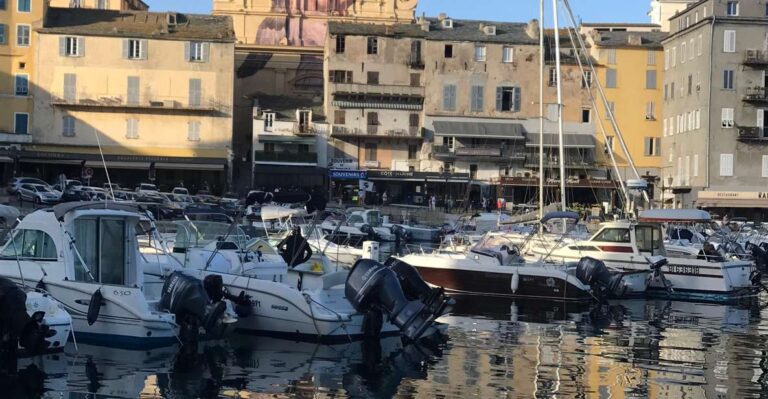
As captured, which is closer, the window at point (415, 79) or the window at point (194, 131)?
the window at point (194, 131)

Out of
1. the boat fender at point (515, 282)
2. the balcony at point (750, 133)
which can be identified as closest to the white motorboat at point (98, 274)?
the boat fender at point (515, 282)

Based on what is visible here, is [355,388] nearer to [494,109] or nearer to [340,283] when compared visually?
[340,283]

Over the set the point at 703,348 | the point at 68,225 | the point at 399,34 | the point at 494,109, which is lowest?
the point at 703,348

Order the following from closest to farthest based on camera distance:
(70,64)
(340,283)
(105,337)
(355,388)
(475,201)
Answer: (355,388) → (105,337) → (340,283) → (70,64) → (475,201)

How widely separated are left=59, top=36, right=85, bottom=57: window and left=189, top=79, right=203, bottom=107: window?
7866mm

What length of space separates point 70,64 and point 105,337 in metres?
58.8

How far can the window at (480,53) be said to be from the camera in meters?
83.9

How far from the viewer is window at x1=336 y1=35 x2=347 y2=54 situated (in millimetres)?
82688

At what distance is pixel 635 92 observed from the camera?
281 ft

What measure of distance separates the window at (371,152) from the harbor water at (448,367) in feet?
180

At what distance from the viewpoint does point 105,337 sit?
21.2m

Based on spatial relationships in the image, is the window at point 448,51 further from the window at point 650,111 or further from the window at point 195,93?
the window at point 195,93

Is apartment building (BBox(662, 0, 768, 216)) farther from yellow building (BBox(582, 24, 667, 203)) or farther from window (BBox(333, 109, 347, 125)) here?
window (BBox(333, 109, 347, 125))

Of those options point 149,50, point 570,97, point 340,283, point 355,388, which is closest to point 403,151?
point 570,97
